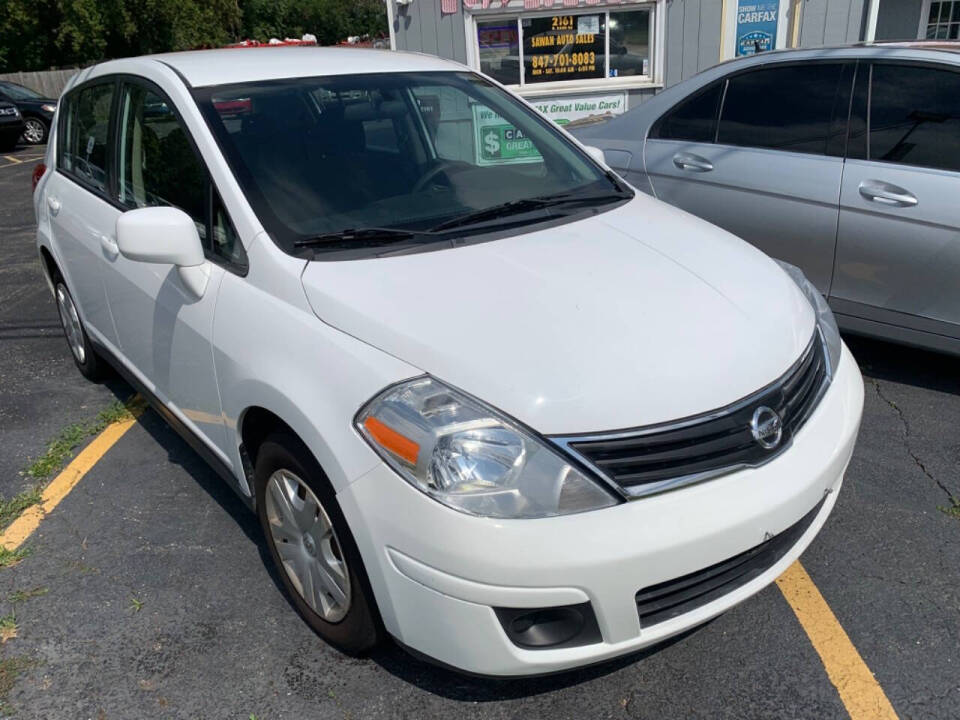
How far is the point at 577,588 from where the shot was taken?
2012 mm

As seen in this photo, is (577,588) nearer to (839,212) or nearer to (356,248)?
(356,248)

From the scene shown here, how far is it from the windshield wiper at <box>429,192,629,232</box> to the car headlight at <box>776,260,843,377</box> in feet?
2.30

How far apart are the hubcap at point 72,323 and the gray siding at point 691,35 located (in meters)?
6.60

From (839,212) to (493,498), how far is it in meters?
2.92

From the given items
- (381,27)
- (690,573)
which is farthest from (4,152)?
(381,27)

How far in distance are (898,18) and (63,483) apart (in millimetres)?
10088

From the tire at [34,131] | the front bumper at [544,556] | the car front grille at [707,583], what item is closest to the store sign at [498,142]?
the front bumper at [544,556]

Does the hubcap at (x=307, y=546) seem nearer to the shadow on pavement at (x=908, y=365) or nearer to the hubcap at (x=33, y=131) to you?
the shadow on pavement at (x=908, y=365)

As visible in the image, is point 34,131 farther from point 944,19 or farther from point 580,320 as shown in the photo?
point 580,320

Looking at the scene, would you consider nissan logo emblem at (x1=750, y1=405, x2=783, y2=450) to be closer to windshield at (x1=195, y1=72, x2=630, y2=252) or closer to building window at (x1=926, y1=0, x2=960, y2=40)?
windshield at (x1=195, y1=72, x2=630, y2=252)

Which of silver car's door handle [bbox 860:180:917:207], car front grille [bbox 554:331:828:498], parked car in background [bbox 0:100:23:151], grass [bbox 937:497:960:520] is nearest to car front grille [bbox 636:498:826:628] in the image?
car front grille [bbox 554:331:828:498]

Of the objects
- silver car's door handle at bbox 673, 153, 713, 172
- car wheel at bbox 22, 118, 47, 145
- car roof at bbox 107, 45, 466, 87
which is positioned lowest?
car wheel at bbox 22, 118, 47, 145

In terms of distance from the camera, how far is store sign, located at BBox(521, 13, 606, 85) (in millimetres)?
9008

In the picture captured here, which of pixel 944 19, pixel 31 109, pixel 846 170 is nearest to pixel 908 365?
pixel 846 170
